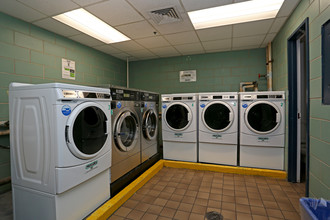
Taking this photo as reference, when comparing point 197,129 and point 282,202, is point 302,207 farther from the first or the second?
point 197,129

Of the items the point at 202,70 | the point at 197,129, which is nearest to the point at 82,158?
the point at 197,129

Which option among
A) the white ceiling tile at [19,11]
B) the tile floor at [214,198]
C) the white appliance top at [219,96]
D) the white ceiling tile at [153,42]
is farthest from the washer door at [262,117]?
the white ceiling tile at [19,11]

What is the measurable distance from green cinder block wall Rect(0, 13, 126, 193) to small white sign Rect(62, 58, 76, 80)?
0.07 meters

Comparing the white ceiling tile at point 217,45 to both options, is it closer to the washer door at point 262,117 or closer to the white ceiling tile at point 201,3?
the white ceiling tile at point 201,3

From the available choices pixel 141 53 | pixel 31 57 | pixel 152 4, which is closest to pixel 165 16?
pixel 152 4

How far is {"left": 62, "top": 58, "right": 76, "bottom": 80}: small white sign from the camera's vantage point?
10.5 feet

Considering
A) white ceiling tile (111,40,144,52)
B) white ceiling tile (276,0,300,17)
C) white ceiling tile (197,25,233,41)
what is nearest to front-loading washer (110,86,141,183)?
white ceiling tile (111,40,144,52)

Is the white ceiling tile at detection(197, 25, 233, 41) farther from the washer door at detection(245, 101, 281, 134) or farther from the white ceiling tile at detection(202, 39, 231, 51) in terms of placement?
the washer door at detection(245, 101, 281, 134)

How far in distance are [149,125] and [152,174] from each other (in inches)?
33.8

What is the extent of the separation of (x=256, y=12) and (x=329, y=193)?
7.83ft

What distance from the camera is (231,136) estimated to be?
10.1 ft

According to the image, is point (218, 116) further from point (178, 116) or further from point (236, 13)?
point (236, 13)

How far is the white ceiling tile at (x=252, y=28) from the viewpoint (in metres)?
2.79

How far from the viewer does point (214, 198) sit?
2193mm
